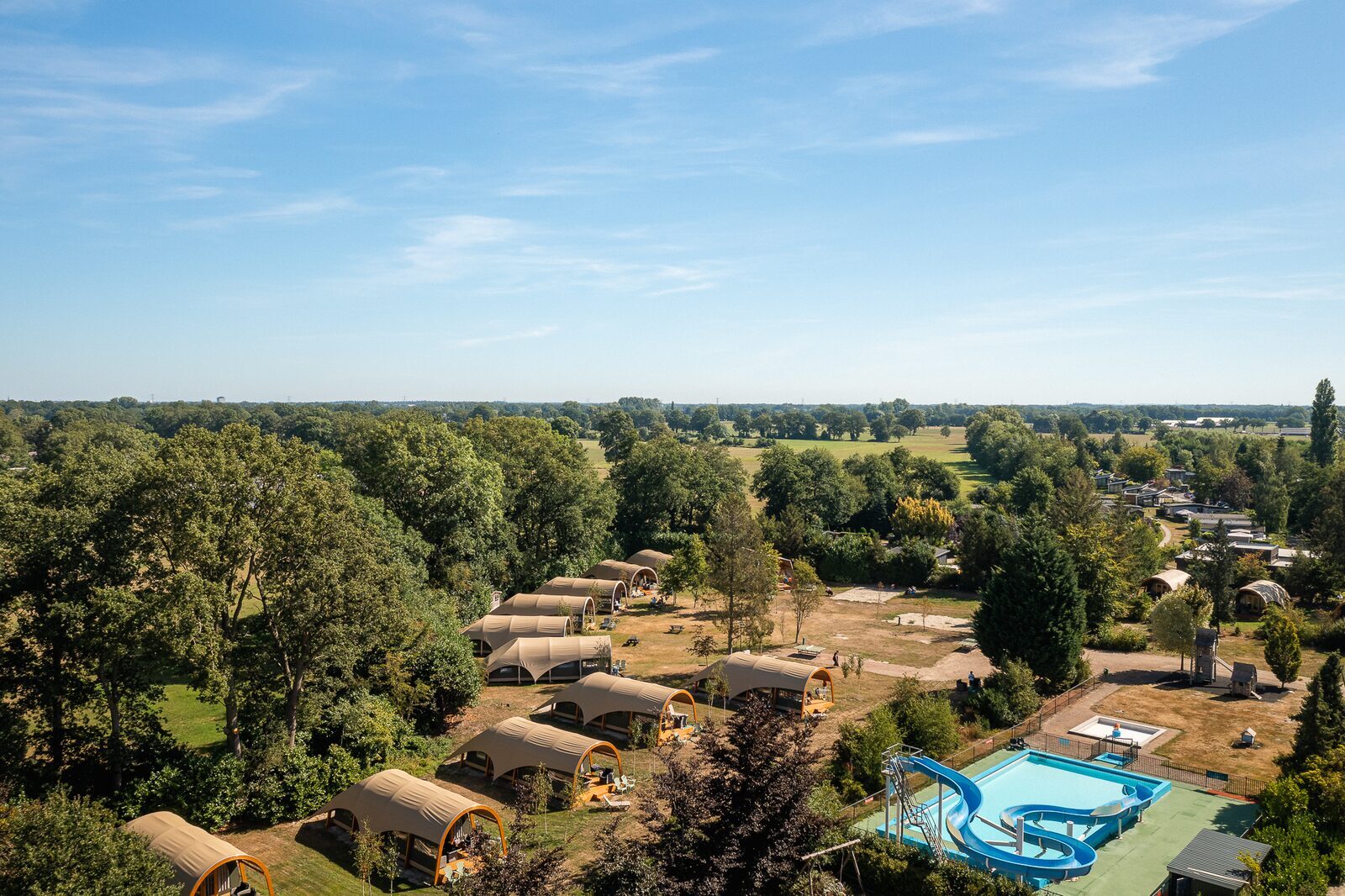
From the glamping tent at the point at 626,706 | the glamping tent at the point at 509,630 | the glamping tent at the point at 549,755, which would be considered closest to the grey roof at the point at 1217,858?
the glamping tent at the point at 549,755

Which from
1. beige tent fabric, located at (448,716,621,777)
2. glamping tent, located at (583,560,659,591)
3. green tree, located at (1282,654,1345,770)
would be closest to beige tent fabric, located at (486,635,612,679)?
beige tent fabric, located at (448,716,621,777)

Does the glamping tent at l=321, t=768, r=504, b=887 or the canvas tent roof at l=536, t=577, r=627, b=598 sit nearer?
the glamping tent at l=321, t=768, r=504, b=887

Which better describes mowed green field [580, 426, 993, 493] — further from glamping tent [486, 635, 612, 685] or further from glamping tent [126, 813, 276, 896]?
glamping tent [126, 813, 276, 896]

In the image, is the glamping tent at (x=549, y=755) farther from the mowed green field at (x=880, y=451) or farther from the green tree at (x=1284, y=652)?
the mowed green field at (x=880, y=451)

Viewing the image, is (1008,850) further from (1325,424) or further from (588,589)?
(1325,424)

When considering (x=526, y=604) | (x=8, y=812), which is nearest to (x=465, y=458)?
(x=526, y=604)

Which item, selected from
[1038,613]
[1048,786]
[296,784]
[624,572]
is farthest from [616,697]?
[624,572]

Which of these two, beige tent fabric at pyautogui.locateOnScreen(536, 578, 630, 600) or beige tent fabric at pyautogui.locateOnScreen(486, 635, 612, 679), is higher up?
beige tent fabric at pyautogui.locateOnScreen(536, 578, 630, 600)
